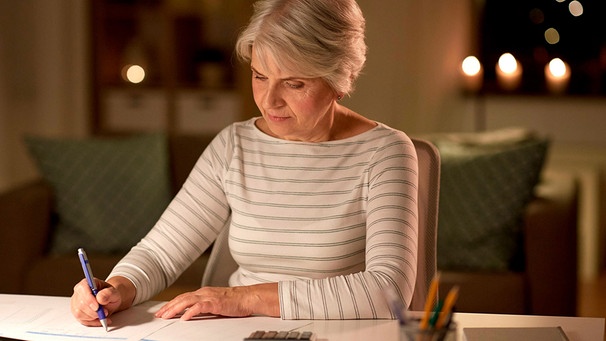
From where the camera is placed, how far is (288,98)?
1.86 m

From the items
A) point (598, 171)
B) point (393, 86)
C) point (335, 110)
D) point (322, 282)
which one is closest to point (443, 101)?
point (393, 86)

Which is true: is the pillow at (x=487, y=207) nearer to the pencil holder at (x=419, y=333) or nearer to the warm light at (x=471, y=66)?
the warm light at (x=471, y=66)

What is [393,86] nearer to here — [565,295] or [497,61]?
[497,61]

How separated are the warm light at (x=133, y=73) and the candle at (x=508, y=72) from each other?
2.15 meters

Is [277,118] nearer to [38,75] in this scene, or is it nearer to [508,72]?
[508,72]

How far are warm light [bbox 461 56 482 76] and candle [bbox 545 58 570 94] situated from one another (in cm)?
39

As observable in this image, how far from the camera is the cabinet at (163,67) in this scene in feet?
19.1

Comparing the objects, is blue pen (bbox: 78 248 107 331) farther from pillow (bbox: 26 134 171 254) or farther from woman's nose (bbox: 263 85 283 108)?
pillow (bbox: 26 134 171 254)

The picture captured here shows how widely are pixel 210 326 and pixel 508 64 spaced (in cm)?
415

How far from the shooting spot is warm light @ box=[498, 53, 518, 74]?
5.41m

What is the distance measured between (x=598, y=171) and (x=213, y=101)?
89.9 inches

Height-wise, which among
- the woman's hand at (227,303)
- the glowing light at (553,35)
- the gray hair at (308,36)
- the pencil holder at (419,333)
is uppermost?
the gray hair at (308,36)

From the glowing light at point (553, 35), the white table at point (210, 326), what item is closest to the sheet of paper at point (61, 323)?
the white table at point (210, 326)

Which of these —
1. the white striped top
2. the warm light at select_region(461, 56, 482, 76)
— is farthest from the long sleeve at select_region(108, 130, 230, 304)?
the warm light at select_region(461, 56, 482, 76)
